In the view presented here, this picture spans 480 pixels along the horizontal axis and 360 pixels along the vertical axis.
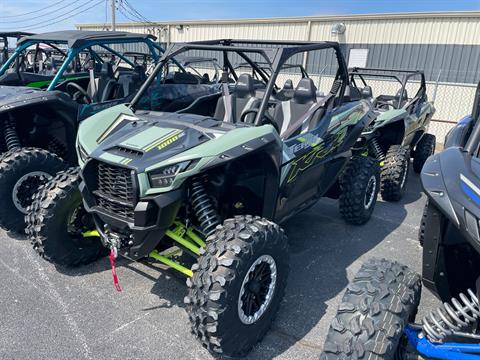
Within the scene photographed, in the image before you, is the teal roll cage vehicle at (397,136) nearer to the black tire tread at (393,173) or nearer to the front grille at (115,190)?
the black tire tread at (393,173)

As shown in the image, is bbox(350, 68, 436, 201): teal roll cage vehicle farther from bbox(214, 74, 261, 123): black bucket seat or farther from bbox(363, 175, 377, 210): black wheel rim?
bbox(214, 74, 261, 123): black bucket seat

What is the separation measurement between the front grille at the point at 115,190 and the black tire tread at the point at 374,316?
1.54 m

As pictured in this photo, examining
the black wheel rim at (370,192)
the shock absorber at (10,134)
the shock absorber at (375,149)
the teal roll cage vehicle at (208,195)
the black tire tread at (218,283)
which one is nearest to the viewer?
the black tire tread at (218,283)

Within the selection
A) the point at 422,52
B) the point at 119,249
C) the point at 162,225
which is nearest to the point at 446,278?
the point at 162,225

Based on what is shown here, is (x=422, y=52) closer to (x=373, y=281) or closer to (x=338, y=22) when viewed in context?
(x=338, y=22)

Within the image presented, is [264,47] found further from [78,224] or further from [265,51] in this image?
[78,224]

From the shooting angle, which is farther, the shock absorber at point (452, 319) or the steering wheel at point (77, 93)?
the steering wheel at point (77, 93)

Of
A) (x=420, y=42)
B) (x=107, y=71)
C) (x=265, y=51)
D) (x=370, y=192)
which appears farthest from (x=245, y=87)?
(x=420, y=42)

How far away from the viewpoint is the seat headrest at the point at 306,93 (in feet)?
14.0

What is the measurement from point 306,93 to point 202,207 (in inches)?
76.3

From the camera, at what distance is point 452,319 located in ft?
6.55

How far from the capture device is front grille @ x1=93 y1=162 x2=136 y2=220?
288cm

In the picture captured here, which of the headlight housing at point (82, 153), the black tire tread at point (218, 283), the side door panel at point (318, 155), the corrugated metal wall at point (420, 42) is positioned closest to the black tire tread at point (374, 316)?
the black tire tread at point (218, 283)

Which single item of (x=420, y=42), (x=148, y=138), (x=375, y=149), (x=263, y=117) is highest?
(x=420, y=42)
